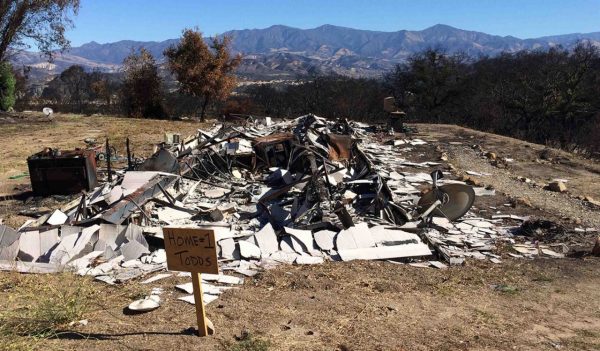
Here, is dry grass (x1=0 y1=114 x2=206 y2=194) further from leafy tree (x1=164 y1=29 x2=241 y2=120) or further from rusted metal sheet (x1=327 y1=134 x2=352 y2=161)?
rusted metal sheet (x1=327 y1=134 x2=352 y2=161)

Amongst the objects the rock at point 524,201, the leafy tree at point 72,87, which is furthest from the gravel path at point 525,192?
the leafy tree at point 72,87

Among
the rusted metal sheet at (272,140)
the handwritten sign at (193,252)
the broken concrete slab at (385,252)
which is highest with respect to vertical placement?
the handwritten sign at (193,252)

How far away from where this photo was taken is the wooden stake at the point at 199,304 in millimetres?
3445

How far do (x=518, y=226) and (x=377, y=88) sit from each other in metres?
33.4

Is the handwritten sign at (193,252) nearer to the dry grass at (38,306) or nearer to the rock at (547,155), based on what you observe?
the dry grass at (38,306)

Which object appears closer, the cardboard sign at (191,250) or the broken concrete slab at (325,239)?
the cardboard sign at (191,250)

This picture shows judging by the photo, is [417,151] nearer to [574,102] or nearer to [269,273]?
[269,273]

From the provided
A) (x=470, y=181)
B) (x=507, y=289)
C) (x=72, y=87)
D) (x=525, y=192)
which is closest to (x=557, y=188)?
(x=525, y=192)

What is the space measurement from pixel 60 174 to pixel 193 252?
20.7 feet

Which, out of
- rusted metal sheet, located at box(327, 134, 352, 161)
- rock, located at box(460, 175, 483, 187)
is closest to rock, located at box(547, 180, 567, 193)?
rock, located at box(460, 175, 483, 187)

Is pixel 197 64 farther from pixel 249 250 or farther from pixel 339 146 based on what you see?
pixel 249 250

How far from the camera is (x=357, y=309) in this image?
14.3 feet

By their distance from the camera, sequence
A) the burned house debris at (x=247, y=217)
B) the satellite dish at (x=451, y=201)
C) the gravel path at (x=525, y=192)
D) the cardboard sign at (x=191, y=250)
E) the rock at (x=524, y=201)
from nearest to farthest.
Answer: the cardboard sign at (x=191, y=250) < the burned house debris at (x=247, y=217) < the satellite dish at (x=451, y=201) < the gravel path at (x=525, y=192) < the rock at (x=524, y=201)

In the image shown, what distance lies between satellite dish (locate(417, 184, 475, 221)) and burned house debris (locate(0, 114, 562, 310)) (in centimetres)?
2
